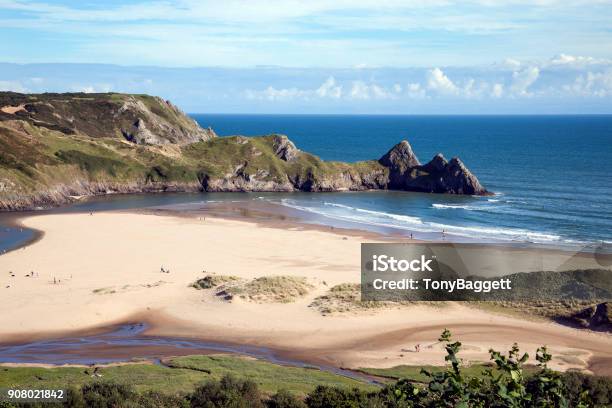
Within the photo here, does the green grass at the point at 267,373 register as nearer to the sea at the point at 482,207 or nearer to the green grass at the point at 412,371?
the green grass at the point at 412,371

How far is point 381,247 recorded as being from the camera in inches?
2721

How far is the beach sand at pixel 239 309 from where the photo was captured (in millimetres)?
41000

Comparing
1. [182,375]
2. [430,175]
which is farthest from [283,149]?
[182,375]

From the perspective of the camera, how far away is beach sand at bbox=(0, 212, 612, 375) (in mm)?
41000

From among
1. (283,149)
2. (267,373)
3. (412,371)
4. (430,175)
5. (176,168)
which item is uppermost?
(283,149)

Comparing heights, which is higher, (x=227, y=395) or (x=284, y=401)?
(x=227, y=395)

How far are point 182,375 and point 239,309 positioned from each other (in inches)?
556

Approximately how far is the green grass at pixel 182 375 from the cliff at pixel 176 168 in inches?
2765

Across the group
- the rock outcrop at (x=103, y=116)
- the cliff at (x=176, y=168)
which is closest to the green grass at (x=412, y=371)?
the cliff at (x=176, y=168)

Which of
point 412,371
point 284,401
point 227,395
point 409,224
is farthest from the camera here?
point 409,224

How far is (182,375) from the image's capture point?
34.5 meters

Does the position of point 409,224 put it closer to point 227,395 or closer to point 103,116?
point 227,395

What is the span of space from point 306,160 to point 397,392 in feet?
396

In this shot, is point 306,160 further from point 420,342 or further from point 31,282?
point 420,342
